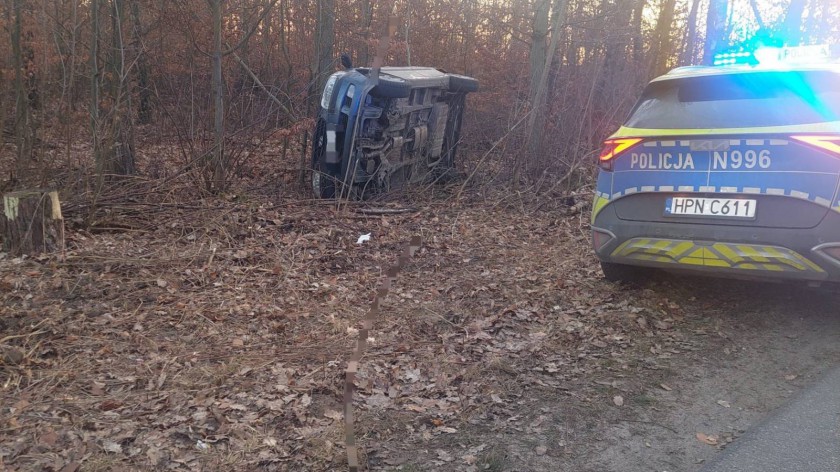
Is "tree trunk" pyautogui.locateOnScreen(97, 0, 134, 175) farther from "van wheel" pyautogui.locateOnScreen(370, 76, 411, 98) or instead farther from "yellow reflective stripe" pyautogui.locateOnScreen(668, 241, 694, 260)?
"yellow reflective stripe" pyautogui.locateOnScreen(668, 241, 694, 260)

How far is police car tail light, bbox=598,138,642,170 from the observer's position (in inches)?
195

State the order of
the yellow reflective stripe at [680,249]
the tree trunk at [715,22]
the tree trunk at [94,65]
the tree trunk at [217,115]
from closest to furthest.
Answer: the yellow reflective stripe at [680,249] < the tree trunk at [94,65] < the tree trunk at [217,115] < the tree trunk at [715,22]

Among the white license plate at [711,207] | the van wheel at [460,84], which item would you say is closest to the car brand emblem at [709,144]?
the white license plate at [711,207]

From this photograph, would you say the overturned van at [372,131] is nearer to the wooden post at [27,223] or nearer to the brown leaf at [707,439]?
the wooden post at [27,223]

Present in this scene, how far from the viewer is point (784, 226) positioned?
169 inches

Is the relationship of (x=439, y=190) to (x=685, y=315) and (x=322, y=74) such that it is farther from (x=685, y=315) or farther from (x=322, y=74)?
(x=685, y=315)

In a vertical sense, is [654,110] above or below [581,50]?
below

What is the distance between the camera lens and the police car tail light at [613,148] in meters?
4.95

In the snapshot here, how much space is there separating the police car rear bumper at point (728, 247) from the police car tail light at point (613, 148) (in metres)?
0.36

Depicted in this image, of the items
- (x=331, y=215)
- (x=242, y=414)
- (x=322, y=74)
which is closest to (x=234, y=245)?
(x=331, y=215)

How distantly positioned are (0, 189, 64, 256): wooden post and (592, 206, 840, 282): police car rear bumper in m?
5.13

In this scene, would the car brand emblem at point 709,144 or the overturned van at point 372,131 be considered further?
the overturned van at point 372,131

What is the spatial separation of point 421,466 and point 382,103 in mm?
5896

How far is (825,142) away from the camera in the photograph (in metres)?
4.12
